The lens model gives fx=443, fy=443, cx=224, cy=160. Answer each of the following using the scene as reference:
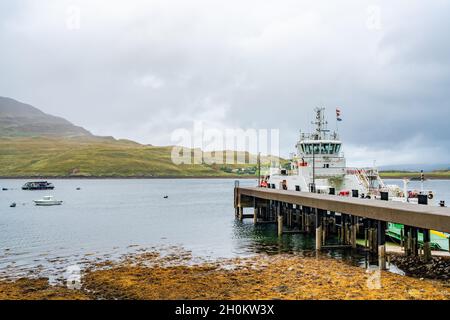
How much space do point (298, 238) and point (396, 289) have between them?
2204 centimetres

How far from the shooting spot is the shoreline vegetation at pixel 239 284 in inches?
859

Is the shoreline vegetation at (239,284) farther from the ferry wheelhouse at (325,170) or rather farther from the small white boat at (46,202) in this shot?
the small white boat at (46,202)

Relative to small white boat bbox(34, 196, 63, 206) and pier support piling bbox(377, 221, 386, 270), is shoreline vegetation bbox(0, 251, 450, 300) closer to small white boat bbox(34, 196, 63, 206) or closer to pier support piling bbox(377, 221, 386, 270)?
pier support piling bbox(377, 221, 386, 270)

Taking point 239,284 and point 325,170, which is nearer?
point 239,284

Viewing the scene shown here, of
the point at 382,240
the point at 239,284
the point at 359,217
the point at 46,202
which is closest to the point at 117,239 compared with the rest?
the point at 359,217

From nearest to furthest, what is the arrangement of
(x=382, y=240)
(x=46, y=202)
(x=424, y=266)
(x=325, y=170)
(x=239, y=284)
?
1. (x=239, y=284)
2. (x=382, y=240)
3. (x=424, y=266)
4. (x=325, y=170)
5. (x=46, y=202)

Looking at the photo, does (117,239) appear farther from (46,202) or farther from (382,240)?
(46,202)

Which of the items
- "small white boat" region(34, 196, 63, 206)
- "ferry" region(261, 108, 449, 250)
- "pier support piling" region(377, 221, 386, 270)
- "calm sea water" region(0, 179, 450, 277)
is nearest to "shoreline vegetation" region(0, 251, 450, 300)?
"pier support piling" region(377, 221, 386, 270)

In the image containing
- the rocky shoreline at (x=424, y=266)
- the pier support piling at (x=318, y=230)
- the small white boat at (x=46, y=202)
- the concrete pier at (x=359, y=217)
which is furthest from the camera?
the small white boat at (x=46, y=202)

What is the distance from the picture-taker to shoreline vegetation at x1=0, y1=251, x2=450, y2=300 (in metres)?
21.8

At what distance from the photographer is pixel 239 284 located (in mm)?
24625

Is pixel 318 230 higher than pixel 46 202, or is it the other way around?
pixel 318 230

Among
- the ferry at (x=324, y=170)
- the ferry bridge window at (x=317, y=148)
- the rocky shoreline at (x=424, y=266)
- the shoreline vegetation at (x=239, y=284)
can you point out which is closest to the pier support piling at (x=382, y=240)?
the shoreline vegetation at (x=239, y=284)
